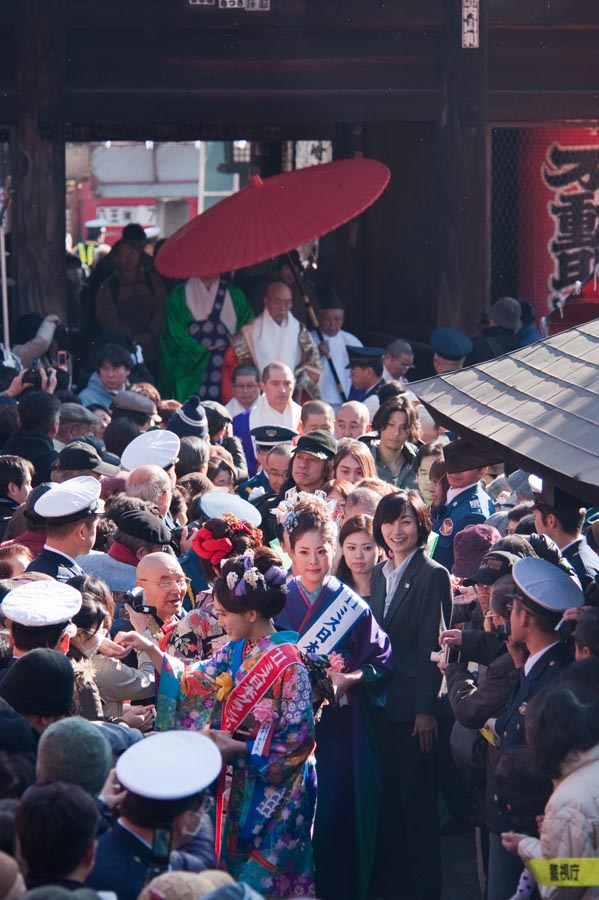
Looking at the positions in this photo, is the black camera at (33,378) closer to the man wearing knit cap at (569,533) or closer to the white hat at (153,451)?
the white hat at (153,451)

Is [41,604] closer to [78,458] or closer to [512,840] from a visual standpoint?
[512,840]

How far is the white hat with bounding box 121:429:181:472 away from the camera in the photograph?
19.3 feet

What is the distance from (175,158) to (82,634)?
28.8 metres

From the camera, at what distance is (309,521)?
15.2 ft

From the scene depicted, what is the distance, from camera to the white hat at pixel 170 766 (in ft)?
9.23

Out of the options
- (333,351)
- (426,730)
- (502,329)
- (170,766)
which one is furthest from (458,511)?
(333,351)

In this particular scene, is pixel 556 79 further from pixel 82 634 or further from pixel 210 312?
pixel 82 634

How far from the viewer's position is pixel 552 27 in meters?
9.46

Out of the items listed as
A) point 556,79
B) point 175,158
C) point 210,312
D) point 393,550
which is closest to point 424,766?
point 393,550

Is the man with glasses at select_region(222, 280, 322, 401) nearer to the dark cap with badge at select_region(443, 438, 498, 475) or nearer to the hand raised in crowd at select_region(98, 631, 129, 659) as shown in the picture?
the dark cap with badge at select_region(443, 438, 498, 475)

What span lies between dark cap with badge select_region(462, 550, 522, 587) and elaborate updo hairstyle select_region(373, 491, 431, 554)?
21.5 inches

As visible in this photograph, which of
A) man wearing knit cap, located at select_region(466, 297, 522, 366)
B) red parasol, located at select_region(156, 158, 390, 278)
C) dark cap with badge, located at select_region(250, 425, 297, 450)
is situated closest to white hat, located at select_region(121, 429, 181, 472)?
dark cap with badge, located at select_region(250, 425, 297, 450)

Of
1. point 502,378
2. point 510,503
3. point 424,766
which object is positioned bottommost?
point 424,766

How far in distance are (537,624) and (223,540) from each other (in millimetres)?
1225
